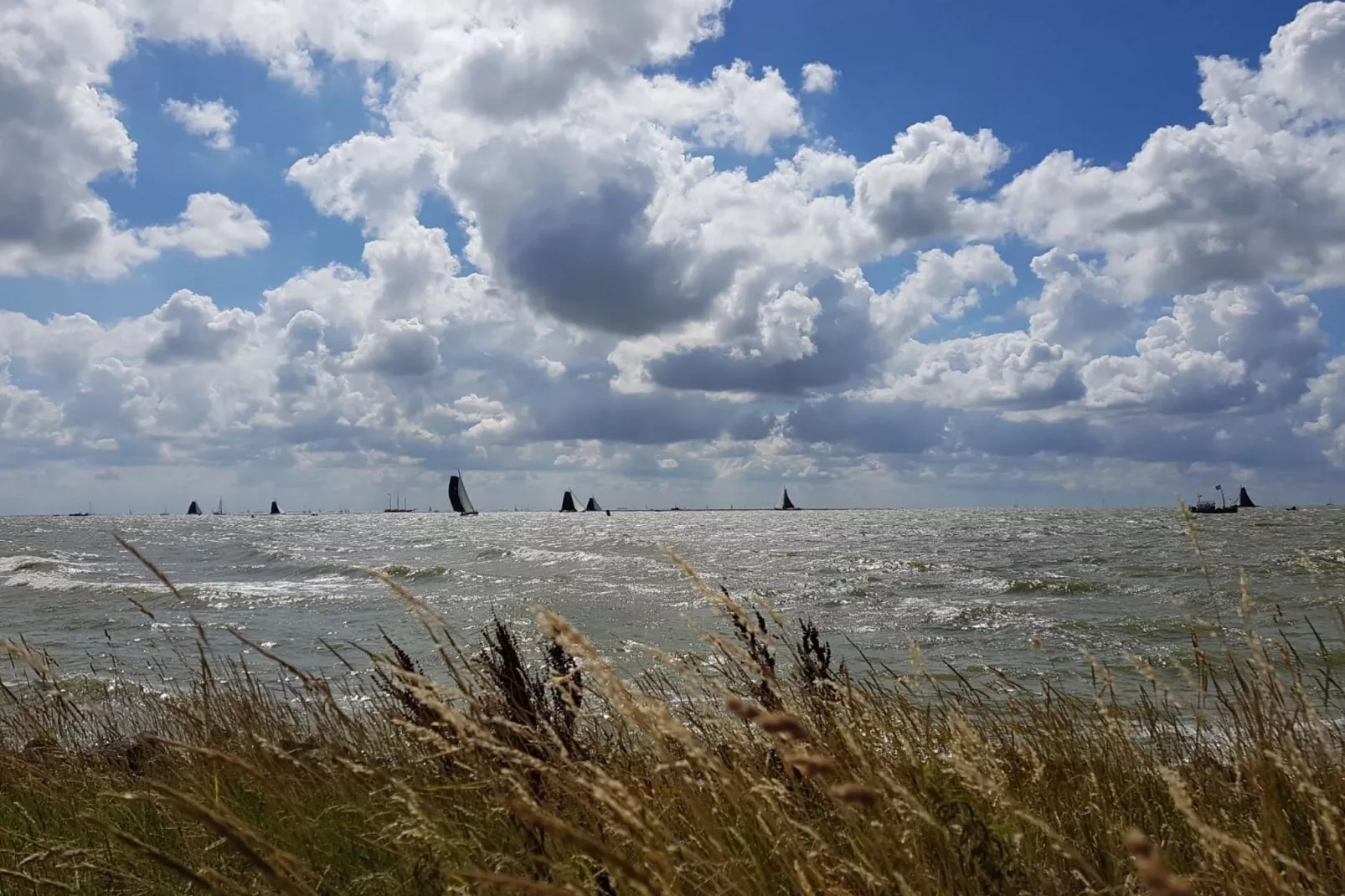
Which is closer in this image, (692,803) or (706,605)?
(692,803)

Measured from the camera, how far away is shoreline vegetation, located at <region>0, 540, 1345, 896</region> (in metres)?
2.40

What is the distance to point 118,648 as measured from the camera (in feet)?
62.0

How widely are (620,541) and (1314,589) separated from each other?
179 feet

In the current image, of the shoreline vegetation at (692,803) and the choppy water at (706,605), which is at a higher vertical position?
the shoreline vegetation at (692,803)

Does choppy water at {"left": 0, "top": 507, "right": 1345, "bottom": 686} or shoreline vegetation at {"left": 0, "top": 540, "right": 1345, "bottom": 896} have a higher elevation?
shoreline vegetation at {"left": 0, "top": 540, "right": 1345, "bottom": 896}

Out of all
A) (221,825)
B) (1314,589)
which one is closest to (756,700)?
(221,825)

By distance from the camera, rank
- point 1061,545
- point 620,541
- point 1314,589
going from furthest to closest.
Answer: point 620,541 → point 1061,545 → point 1314,589

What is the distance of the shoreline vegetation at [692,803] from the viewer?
2.40m

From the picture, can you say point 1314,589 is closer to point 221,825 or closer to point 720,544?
point 221,825

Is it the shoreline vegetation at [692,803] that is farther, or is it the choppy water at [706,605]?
the choppy water at [706,605]

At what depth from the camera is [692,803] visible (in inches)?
106

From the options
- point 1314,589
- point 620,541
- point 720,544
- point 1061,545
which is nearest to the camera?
point 1314,589

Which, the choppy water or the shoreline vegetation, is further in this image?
the choppy water

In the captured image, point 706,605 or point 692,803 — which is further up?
point 692,803
